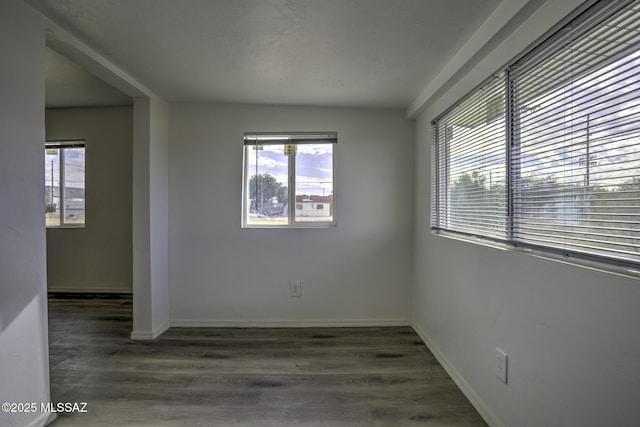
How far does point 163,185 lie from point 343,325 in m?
2.21

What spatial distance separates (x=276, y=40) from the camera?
1743 mm

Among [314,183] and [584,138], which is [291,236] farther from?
[584,138]

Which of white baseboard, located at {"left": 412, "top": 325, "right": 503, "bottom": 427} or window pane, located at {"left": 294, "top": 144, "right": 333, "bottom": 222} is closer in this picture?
white baseboard, located at {"left": 412, "top": 325, "right": 503, "bottom": 427}

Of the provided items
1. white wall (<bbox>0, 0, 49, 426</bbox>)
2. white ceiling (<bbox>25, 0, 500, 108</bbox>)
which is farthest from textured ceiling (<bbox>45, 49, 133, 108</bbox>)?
white wall (<bbox>0, 0, 49, 426</bbox>)

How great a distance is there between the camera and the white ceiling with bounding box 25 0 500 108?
1.47 metres

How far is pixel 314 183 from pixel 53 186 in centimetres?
346

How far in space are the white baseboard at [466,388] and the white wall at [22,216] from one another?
2407 millimetres

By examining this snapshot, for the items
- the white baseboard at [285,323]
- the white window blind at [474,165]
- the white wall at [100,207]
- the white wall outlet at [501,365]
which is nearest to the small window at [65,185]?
the white wall at [100,207]

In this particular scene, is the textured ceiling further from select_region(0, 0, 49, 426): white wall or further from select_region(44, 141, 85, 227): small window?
select_region(0, 0, 49, 426): white wall

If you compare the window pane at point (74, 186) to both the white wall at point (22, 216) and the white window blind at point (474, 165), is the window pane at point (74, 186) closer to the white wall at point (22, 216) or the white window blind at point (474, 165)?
the white wall at point (22, 216)

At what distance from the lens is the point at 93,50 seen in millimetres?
1884

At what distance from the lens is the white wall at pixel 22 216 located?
1.37 m

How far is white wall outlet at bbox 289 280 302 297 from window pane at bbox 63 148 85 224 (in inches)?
118

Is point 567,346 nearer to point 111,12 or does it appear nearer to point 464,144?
point 464,144
